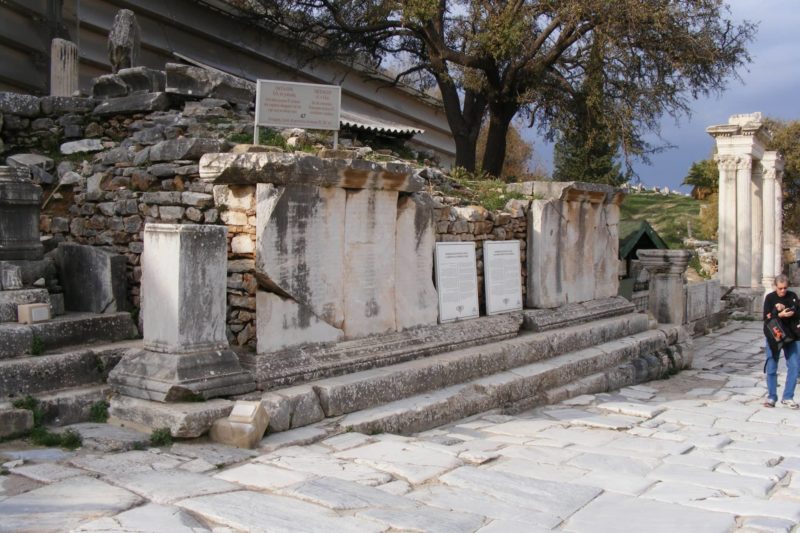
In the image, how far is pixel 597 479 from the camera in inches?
197

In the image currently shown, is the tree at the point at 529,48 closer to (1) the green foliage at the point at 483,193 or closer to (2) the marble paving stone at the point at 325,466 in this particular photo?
(1) the green foliage at the point at 483,193

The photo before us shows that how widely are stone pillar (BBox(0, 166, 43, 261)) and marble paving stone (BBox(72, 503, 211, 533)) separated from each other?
326 centimetres

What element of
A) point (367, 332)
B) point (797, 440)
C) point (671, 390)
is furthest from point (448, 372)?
point (671, 390)

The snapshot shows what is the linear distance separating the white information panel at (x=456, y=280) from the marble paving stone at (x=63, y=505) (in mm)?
4275

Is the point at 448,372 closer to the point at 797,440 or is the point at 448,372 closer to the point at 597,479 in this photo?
the point at 597,479

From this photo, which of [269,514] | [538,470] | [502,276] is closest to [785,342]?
[502,276]

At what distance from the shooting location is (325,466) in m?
4.77

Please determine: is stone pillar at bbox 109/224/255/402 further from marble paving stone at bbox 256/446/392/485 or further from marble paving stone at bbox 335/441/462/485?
marble paving stone at bbox 335/441/462/485

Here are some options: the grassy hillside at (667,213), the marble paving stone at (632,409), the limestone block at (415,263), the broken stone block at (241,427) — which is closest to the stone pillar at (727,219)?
the grassy hillside at (667,213)

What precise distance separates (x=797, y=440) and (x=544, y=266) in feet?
11.3

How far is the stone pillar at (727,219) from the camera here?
18938 millimetres

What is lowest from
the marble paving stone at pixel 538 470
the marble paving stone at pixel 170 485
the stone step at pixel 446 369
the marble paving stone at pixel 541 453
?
the marble paving stone at pixel 541 453

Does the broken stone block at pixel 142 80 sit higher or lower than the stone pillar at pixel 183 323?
higher

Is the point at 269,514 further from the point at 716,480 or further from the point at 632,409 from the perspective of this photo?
the point at 632,409
